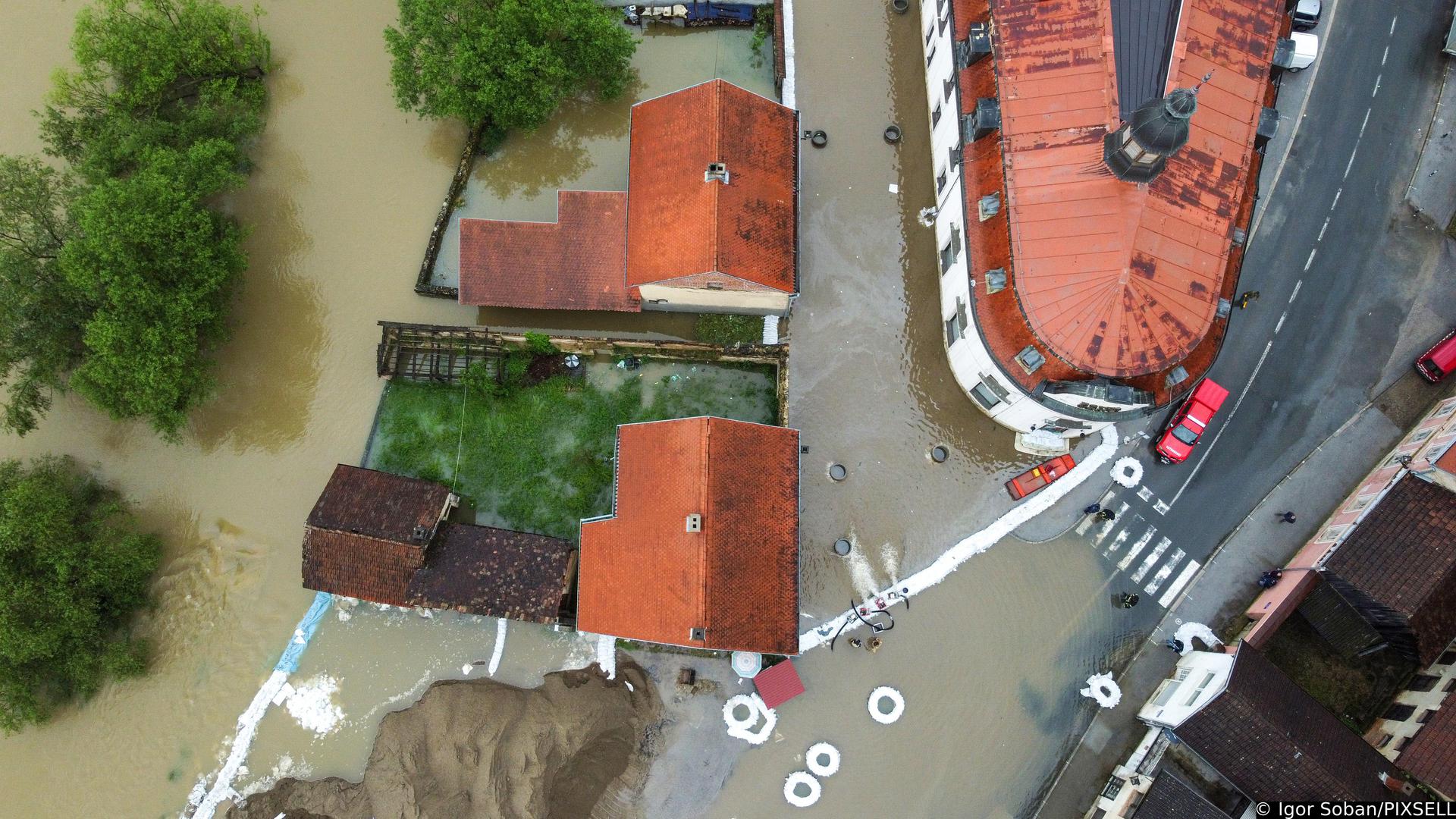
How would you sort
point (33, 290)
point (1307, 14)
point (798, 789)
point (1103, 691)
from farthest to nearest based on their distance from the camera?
point (1307, 14), point (1103, 691), point (798, 789), point (33, 290)

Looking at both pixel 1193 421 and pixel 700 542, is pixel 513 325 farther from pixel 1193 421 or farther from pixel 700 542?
pixel 1193 421

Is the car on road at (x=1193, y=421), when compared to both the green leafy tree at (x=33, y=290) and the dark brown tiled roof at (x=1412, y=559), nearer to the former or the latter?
the dark brown tiled roof at (x=1412, y=559)

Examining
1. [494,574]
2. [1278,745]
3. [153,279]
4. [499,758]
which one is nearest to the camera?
[1278,745]

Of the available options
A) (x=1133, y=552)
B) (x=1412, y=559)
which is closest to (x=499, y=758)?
(x=1133, y=552)

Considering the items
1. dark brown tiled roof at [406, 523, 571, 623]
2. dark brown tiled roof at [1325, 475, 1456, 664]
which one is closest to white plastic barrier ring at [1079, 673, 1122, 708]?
dark brown tiled roof at [1325, 475, 1456, 664]

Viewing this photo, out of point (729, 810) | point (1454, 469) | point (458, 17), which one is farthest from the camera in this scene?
point (458, 17)

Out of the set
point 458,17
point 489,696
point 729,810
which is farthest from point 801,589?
point 458,17

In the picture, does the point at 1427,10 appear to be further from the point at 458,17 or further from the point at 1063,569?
the point at 458,17
